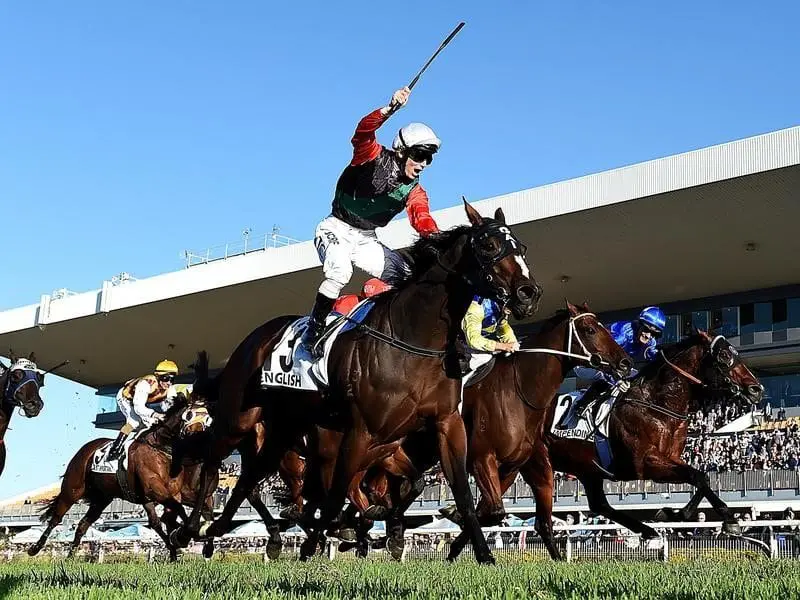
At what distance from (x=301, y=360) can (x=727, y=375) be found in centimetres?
492

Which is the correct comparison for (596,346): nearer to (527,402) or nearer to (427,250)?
(527,402)

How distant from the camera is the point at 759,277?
3206 centimetres

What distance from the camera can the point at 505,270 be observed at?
6418 mm

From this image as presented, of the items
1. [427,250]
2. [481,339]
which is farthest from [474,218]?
[481,339]

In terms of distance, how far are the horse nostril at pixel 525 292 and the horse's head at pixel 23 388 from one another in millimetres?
7496

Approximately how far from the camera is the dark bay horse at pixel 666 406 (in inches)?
408

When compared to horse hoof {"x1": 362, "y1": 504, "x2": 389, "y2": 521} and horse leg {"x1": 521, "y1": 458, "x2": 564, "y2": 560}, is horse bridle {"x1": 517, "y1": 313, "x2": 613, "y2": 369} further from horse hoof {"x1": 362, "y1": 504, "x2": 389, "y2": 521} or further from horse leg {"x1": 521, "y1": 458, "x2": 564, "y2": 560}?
horse hoof {"x1": 362, "y1": 504, "x2": 389, "y2": 521}

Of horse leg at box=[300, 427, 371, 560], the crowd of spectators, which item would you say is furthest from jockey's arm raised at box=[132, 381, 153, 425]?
the crowd of spectators

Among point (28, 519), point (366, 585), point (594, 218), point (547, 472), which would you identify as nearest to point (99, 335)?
point (28, 519)

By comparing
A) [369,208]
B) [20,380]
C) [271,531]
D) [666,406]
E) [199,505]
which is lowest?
[271,531]

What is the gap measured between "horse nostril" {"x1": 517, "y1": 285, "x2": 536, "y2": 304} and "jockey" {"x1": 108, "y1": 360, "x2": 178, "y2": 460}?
373 inches

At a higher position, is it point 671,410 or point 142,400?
point 142,400

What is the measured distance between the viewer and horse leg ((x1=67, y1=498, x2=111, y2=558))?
14.3 metres

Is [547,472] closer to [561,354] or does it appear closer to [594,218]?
[561,354]
